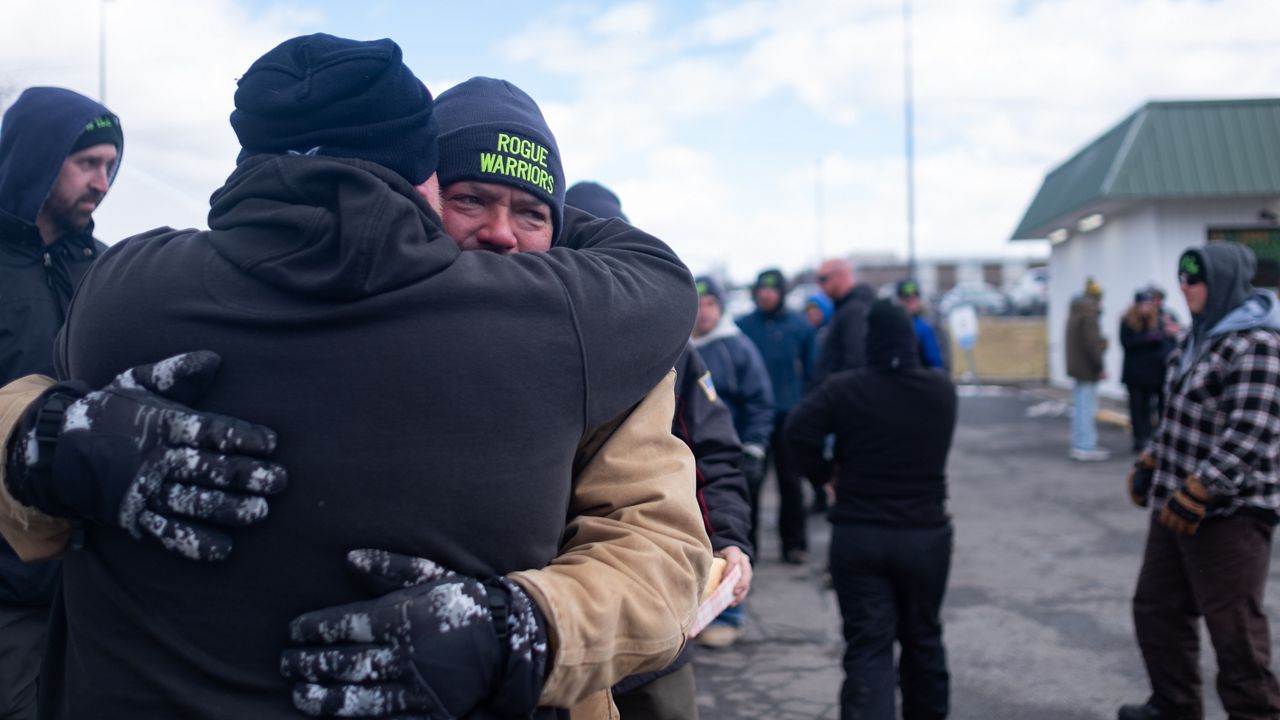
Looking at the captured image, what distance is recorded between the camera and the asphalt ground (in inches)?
211

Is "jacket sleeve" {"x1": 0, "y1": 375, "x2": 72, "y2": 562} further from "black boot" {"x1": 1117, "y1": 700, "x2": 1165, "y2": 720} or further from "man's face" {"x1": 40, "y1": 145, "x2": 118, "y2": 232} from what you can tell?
"black boot" {"x1": 1117, "y1": 700, "x2": 1165, "y2": 720}

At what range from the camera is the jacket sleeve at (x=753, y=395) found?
6891mm

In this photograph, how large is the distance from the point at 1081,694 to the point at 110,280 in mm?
5260

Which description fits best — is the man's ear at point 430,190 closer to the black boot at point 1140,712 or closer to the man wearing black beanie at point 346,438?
the man wearing black beanie at point 346,438

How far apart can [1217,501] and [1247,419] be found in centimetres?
36

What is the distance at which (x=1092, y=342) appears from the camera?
486 inches

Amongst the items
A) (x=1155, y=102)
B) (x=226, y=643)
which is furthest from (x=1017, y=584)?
(x=1155, y=102)

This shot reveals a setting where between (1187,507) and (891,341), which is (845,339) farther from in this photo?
(1187,507)

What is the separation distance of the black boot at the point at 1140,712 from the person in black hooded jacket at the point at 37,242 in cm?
444

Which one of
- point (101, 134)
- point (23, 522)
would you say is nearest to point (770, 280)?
point (101, 134)

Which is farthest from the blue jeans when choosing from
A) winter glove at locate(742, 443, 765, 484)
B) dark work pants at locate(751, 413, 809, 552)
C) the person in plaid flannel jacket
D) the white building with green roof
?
the person in plaid flannel jacket

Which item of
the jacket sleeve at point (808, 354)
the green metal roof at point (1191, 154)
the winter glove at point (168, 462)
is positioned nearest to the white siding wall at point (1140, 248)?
the green metal roof at point (1191, 154)

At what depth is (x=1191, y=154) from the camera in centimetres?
1717

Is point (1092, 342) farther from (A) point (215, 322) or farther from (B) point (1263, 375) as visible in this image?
Result: (A) point (215, 322)
